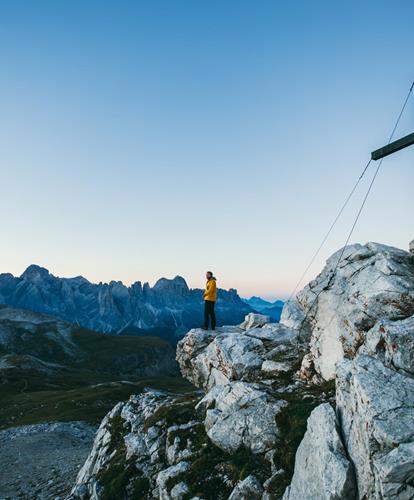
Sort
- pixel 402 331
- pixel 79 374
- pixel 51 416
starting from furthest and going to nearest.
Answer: pixel 79 374 < pixel 51 416 < pixel 402 331

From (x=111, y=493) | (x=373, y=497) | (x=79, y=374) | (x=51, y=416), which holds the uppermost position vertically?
(x=373, y=497)

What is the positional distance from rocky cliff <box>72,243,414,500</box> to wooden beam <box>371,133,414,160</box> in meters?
5.57

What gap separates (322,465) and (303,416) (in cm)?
375

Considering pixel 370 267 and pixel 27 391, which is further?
pixel 27 391

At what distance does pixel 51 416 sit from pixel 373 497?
71063 millimetres

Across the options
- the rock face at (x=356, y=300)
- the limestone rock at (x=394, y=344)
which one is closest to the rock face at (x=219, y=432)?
the rock face at (x=356, y=300)

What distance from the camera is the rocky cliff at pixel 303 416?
493 inches

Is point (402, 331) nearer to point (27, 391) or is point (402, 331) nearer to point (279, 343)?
point (279, 343)

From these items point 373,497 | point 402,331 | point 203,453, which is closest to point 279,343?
point 203,453

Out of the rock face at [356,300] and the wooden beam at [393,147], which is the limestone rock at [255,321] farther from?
the wooden beam at [393,147]

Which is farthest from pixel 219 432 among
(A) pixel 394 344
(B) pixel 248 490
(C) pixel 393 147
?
(C) pixel 393 147

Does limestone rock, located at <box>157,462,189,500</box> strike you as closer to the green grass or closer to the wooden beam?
the wooden beam

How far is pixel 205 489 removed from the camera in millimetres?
16203

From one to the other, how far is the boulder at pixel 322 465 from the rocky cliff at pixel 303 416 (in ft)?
0.13
